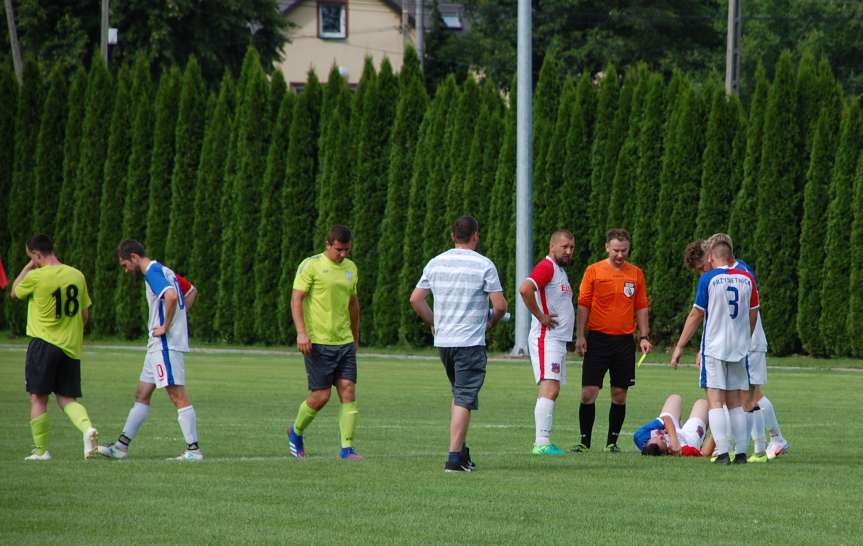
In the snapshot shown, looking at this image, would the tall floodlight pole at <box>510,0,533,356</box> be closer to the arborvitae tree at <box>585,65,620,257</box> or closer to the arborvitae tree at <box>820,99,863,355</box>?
the arborvitae tree at <box>585,65,620,257</box>

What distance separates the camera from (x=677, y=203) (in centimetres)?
3020

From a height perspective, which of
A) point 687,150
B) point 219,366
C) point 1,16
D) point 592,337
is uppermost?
point 1,16

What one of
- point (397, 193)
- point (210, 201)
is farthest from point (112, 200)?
point (397, 193)

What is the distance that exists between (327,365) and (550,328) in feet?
6.33

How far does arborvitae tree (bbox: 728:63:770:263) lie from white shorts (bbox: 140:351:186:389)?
1836 centimetres

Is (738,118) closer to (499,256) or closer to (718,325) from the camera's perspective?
(499,256)

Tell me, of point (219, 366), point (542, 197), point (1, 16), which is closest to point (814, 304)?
point (542, 197)

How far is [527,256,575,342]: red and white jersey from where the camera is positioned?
13461 millimetres

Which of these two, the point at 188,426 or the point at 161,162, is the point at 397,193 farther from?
the point at 188,426

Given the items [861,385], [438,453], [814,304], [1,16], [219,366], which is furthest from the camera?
[1,16]

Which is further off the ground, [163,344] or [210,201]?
[210,201]

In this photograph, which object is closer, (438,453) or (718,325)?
(718,325)

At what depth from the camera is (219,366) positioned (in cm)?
2666

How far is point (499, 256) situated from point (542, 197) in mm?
1474
